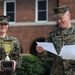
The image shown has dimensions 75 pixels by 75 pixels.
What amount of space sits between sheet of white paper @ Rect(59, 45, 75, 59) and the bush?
25.5 ft

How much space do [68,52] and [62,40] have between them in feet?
0.72

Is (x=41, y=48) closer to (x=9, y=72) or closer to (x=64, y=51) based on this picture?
(x=64, y=51)

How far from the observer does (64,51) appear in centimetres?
439

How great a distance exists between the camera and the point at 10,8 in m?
25.2

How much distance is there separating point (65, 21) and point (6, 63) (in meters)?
0.99

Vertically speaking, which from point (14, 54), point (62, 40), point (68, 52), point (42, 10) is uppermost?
point (42, 10)

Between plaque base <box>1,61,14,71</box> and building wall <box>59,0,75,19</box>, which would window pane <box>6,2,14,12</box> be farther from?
plaque base <box>1,61,14,71</box>

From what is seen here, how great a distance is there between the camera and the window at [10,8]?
82.3 ft

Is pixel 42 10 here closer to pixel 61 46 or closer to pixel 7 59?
pixel 7 59

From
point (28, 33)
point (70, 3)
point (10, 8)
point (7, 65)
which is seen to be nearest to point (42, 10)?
point (28, 33)

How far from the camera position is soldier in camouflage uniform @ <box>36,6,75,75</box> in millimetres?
4480

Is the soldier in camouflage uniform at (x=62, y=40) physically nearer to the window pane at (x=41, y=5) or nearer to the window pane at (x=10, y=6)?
the window pane at (x=41, y=5)

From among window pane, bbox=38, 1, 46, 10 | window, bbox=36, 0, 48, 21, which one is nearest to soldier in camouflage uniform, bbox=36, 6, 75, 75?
window, bbox=36, 0, 48, 21

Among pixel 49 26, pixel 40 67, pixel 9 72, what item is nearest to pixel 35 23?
pixel 49 26
